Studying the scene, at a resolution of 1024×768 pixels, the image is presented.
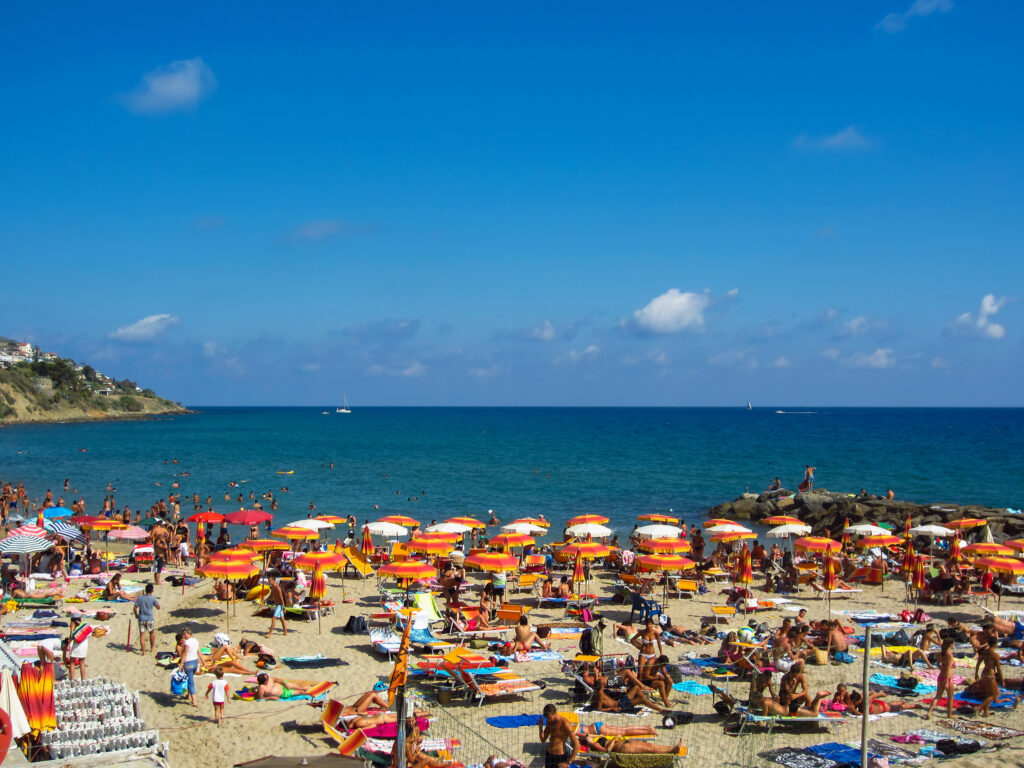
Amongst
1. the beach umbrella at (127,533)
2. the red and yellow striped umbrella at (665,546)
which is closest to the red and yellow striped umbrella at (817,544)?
the red and yellow striped umbrella at (665,546)

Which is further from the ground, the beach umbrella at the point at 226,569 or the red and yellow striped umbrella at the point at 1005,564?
the red and yellow striped umbrella at the point at 1005,564

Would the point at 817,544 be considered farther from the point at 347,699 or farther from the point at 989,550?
the point at 347,699

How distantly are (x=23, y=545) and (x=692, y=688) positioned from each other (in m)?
14.8

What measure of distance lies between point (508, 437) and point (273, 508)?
7137 centimetres

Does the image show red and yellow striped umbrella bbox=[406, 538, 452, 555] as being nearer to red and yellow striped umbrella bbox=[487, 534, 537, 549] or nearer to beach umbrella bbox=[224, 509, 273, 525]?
red and yellow striped umbrella bbox=[487, 534, 537, 549]

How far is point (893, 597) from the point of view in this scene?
19688mm

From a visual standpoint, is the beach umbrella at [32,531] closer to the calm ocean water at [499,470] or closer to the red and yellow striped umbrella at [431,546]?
the red and yellow striped umbrella at [431,546]

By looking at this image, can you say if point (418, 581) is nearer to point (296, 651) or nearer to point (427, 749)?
point (296, 651)

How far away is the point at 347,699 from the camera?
11.9 metres

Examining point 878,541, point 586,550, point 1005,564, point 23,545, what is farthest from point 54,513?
point 1005,564

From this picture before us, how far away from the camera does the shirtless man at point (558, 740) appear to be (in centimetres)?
923

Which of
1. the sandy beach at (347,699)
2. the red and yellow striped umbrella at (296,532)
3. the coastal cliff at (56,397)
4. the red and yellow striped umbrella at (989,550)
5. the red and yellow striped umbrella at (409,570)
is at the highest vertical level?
the coastal cliff at (56,397)

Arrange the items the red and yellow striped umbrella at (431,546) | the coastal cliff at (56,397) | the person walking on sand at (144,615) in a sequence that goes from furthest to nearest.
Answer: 1. the coastal cliff at (56,397)
2. the red and yellow striped umbrella at (431,546)
3. the person walking on sand at (144,615)

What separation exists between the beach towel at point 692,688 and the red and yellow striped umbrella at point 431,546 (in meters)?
8.03
